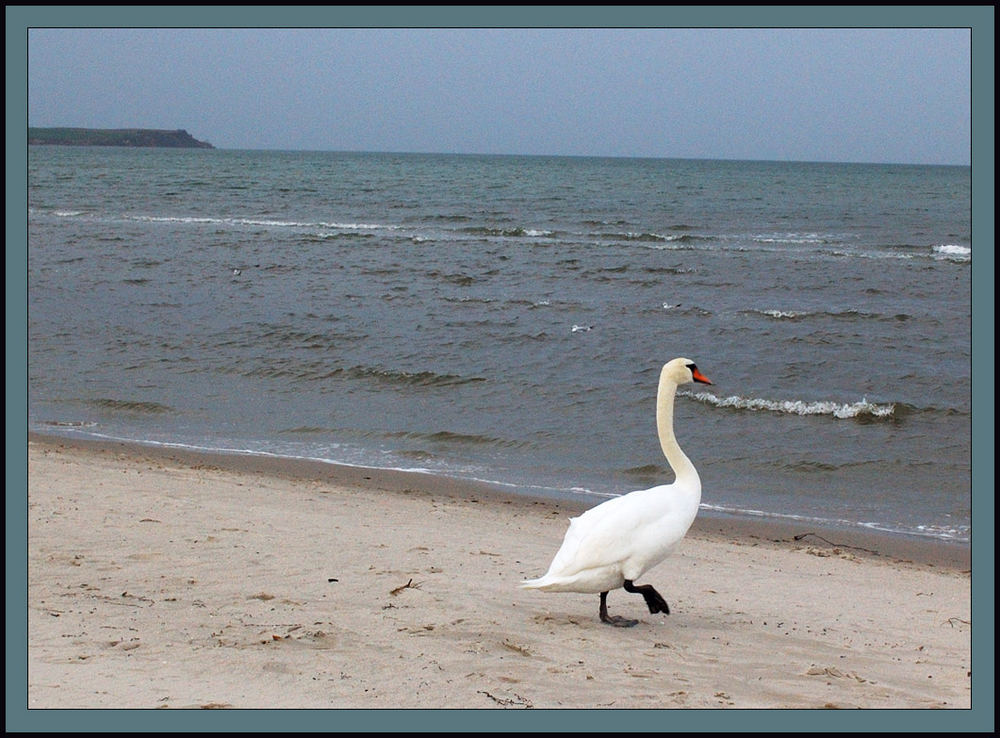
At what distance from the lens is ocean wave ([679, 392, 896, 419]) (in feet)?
40.4

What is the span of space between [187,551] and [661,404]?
2901mm

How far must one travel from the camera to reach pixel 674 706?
410 cm

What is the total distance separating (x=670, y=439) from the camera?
588 cm

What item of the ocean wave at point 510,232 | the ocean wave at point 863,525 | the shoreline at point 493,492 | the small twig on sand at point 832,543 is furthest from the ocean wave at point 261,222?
the small twig on sand at point 832,543

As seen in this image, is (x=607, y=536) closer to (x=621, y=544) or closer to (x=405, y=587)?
(x=621, y=544)

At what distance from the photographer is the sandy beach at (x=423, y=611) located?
14.0 ft

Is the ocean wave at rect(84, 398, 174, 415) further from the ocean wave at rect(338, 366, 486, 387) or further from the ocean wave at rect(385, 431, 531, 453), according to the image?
the ocean wave at rect(385, 431, 531, 453)

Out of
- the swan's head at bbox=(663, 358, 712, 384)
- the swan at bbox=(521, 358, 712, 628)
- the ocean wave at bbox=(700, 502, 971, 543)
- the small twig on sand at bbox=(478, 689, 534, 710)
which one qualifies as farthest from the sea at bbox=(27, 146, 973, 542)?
the small twig on sand at bbox=(478, 689, 534, 710)

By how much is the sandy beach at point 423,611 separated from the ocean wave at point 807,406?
419cm

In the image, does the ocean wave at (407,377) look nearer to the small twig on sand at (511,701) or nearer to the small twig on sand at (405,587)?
the small twig on sand at (405,587)

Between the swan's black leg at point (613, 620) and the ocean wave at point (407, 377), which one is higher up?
the ocean wave at point (407, 377)

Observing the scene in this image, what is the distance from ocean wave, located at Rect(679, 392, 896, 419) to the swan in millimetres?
7229

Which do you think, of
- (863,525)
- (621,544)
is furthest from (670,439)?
(863,525)

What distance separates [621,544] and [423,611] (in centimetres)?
104
